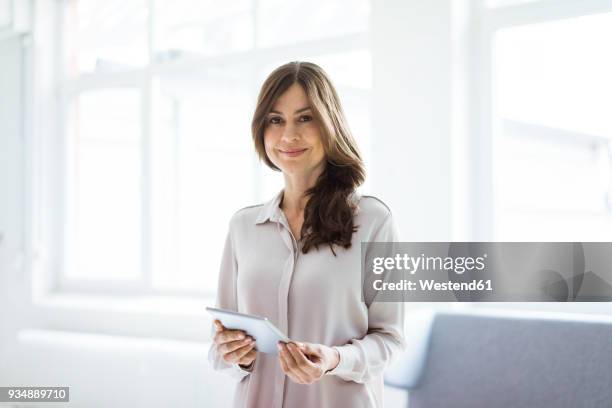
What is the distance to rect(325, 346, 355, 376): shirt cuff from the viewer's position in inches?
50.8

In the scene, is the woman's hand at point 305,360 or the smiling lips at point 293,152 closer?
the woman's hand at point 305,360

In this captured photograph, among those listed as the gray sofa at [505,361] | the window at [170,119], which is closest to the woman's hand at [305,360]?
the gray sofa at [505,361]

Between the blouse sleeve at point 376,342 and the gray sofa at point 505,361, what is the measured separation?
934mm

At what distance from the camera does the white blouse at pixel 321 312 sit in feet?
4.54

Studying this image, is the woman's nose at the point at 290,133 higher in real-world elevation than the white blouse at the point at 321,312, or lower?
higher

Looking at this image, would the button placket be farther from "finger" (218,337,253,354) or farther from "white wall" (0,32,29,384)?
"white wall" (0,32,29,384)

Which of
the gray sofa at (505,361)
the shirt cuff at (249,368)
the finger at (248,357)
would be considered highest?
the finger at (248,357)

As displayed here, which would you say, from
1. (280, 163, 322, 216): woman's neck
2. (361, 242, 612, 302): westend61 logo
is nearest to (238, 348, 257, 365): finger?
(280, 163, 322, 216): woman's neck

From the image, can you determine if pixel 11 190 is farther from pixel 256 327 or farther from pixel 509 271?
pixel 256 327

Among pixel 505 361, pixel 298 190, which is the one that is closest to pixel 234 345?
pixel 298 190

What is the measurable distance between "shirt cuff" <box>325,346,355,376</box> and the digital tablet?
0.42 ft

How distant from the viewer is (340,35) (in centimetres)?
312

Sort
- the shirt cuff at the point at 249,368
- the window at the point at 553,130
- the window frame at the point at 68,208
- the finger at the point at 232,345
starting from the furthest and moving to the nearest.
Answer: the window frame at the point at 68,208
the window at the point at 553,130
the shirt cuff at the point at 249,368
the finger at the point at 232,345

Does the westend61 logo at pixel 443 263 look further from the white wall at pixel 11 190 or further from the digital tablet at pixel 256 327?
the white wall at pixel 11 190
